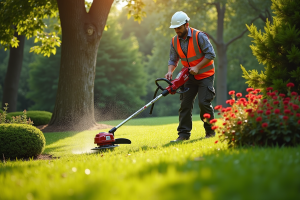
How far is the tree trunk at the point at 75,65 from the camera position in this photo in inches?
429

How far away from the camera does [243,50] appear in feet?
92.8

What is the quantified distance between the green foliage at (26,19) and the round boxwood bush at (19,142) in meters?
7.70

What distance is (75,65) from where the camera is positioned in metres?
11.0

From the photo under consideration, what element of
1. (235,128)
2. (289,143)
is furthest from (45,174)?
(289,143)

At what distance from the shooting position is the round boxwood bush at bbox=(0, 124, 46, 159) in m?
6.20

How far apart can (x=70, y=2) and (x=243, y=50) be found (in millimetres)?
20622

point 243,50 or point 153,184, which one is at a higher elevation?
point 243,50

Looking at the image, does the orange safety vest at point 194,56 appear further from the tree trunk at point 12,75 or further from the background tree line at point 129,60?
the background tree line at point 129,60

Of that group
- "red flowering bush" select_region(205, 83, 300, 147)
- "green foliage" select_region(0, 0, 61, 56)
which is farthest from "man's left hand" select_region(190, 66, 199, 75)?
"green foliage" select_region(0, 0, 61, 56)

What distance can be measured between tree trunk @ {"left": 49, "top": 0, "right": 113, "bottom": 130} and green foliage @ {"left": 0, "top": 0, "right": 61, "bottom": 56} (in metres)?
2.48

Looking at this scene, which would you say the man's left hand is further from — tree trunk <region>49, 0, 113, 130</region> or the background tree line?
the background tree line

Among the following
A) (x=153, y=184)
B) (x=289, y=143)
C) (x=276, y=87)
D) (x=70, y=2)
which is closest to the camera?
(x=153, y=184)

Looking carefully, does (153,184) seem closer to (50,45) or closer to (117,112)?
(117,112)

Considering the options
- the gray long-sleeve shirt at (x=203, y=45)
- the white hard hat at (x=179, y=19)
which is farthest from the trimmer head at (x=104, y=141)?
the white hard hat at (x=179, y=19)
